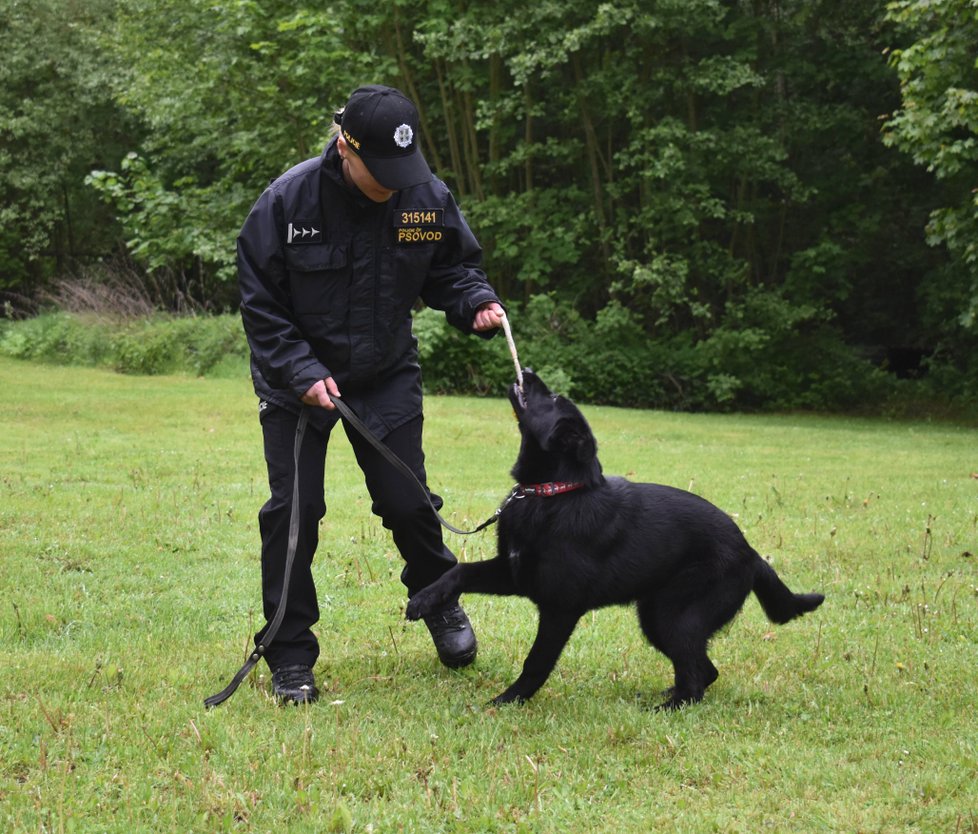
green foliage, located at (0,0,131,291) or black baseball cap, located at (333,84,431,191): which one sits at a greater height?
green foliage, located at (0,0,131,291)

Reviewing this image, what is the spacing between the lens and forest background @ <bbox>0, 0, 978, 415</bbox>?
2019cm

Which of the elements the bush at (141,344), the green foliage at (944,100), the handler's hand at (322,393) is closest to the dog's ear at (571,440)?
the handler's hand at (322,393)

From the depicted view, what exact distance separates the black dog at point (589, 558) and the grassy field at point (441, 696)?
0.30 m

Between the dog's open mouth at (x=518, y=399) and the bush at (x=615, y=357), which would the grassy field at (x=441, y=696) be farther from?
the bush at (x=615, y=357)

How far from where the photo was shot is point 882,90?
73.2ft

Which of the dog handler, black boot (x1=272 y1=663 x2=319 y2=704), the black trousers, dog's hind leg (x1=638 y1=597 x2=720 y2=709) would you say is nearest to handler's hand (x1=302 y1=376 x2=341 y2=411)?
the dog handler

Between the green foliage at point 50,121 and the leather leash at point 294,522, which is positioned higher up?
the green foliage at point 50,121

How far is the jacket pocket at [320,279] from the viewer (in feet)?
14.1

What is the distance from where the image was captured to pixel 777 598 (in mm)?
4637

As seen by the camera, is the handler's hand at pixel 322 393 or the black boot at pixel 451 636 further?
the black boot at pixel 451 636

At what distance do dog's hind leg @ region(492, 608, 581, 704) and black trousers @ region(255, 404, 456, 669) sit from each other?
73 centimetres

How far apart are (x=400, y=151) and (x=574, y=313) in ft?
56.1

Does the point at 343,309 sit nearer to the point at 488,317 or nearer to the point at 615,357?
the point at 488,317

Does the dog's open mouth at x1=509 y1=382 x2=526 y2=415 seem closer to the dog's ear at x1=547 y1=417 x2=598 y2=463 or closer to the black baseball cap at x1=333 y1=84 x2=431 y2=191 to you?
the dog's ear at x1=547 y1=417 x2=598 y2=463
